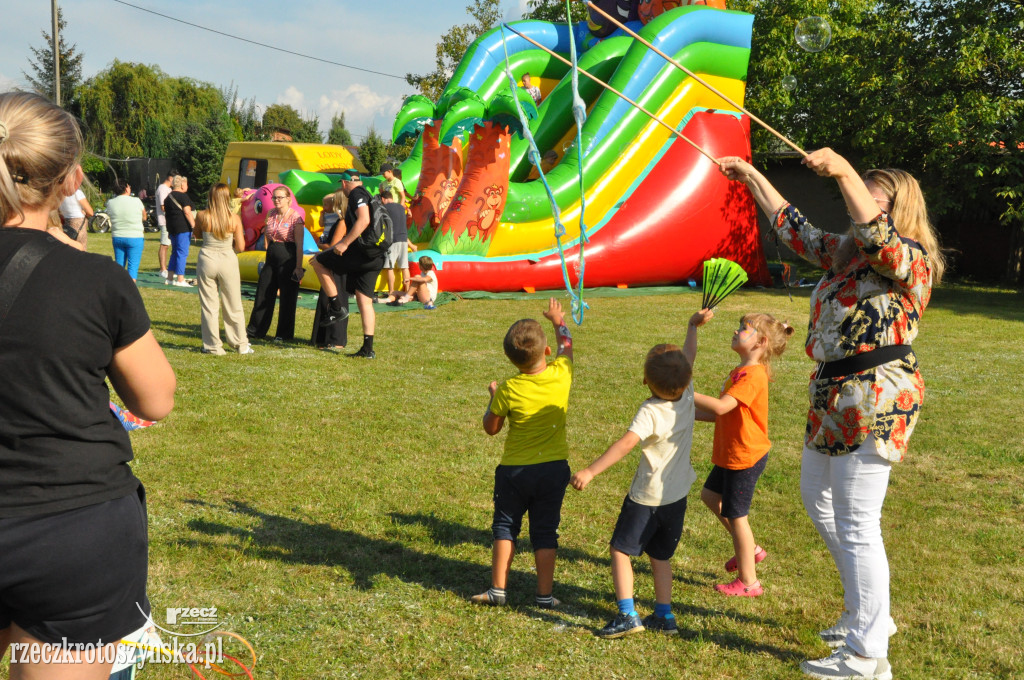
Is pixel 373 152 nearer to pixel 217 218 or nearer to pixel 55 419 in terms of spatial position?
pixel 217 218

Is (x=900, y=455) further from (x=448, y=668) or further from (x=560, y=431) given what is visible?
(x=448, y=668)

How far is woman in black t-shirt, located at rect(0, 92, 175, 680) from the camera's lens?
165 centimetres

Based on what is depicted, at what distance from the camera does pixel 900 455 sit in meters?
2.91

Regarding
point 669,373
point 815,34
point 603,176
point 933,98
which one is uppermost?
point 933,98

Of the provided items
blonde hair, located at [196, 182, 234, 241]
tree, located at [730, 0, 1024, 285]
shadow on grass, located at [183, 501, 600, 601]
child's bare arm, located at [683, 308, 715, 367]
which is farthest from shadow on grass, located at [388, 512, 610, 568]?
tree, located at [730, 0, 1024, 285]

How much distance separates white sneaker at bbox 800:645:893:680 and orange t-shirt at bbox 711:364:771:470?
0.91 metres

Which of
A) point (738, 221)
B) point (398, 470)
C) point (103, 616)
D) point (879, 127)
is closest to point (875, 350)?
point (103, 616)

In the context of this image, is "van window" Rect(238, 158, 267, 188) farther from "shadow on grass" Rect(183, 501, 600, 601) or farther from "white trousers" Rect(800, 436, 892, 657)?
"white trousers" Rect(800, 436, 892, 657)

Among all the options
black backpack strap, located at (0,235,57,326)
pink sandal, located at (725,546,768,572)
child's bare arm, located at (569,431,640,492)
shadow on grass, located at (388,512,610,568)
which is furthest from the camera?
shadow on grass, located at (388,512,610,568)

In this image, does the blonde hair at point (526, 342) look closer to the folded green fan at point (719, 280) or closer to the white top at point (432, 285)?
the folded green fan at point (719, 280)

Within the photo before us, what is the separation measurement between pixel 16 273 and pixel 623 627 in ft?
8.30

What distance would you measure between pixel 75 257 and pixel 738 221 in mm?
14222

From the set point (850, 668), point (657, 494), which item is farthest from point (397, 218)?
point (850, 668)

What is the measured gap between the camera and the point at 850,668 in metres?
2.99
